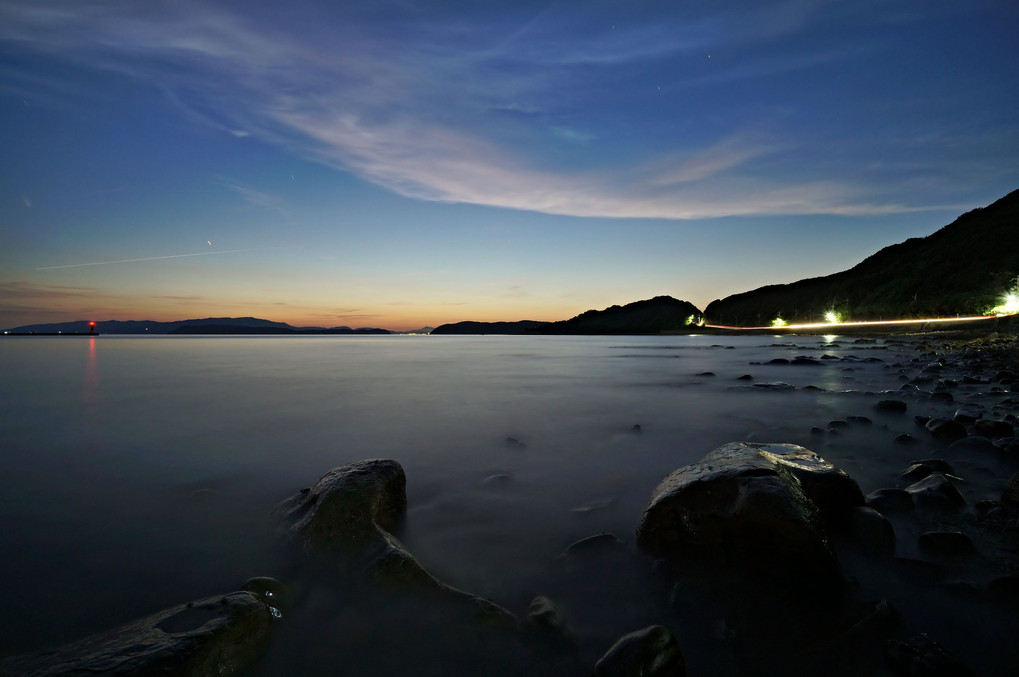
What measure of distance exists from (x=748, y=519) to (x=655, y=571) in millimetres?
A: 796

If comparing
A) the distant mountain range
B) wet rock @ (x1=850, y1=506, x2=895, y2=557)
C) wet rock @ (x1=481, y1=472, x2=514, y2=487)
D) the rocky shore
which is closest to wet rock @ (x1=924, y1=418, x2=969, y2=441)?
the rocky shore

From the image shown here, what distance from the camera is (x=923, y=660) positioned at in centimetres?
213

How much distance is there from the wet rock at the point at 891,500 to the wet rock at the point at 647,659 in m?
3.10

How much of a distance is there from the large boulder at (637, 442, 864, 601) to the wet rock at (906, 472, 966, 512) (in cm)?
77

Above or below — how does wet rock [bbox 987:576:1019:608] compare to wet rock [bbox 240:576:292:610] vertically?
above

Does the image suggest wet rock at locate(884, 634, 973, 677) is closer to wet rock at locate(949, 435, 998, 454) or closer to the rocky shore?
the rocky shore

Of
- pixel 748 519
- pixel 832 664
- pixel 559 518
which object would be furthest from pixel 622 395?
pixel 832 664

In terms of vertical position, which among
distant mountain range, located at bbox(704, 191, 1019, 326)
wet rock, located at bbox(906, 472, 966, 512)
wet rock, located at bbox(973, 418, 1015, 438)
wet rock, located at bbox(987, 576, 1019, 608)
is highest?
distant mountain range, located at bbox(704, 191, 1019, 326)

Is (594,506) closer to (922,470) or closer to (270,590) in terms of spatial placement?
(270,590)

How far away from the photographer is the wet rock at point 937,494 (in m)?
3.88

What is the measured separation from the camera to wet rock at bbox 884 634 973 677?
2074 millimetres

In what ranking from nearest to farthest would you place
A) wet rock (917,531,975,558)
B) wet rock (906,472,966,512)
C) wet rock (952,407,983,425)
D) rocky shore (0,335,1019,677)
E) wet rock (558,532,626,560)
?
1. rocky shore (0,335,1019,677)
2. wet rock (917,531,975,558)
3. wet rock (558,532,626,560)
4. wet rock (906,472,966,512)
5. wet rock (952,407,983,425)

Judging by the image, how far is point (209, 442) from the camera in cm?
729

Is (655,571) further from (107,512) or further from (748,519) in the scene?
(107,512)
